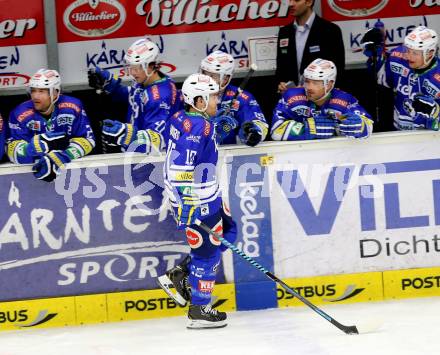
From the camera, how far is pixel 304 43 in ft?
31.2

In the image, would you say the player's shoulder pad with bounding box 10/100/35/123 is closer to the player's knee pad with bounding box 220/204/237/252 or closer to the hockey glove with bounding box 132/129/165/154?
the hockey glove with bounding box 132/129/165/154

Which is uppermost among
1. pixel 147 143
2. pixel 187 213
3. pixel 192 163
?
pixel 147 143

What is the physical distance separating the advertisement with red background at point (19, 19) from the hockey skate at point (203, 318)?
2.70m

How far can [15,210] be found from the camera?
8.60 meters

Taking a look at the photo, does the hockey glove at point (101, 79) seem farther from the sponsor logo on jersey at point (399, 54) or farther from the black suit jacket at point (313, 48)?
the sponsor logo on jersey at point (399, 54)

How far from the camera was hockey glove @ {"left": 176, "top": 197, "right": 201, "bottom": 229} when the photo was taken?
27.2 feet

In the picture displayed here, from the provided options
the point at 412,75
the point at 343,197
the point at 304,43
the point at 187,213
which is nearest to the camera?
the point at 187,213

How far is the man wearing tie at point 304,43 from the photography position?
9438mm

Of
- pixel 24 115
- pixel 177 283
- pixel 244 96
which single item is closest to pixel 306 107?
pixel 244 96

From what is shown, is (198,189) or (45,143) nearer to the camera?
(198,189)

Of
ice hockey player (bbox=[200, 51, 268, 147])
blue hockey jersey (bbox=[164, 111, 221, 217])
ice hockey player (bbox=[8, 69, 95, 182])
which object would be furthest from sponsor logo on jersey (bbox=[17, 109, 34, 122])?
ice hockey player (bbox=[200, 51, 268, 147])

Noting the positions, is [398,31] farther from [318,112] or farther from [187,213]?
[187,213]

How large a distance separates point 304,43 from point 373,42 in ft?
1.66

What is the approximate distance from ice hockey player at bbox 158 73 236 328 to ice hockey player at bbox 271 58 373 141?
0.71 metres
